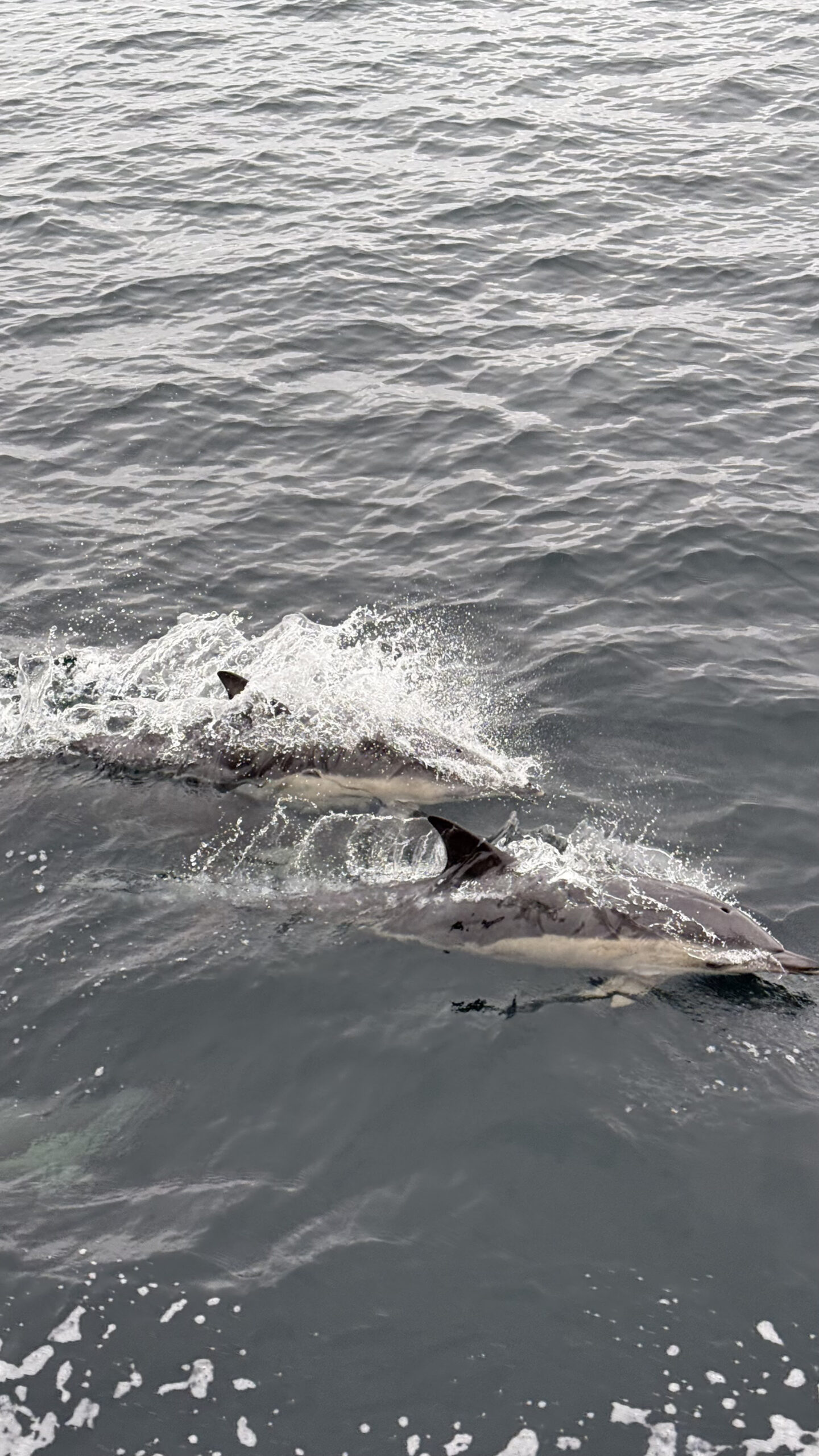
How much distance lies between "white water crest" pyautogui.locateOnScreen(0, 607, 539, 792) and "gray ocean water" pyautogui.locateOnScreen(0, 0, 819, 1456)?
60mm

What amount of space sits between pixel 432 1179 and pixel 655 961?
240 centimetres

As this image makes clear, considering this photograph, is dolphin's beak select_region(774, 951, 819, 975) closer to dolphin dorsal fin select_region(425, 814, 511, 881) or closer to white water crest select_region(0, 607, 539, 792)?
dolphin dorsal fin select_region(425, 814, 511, 881)

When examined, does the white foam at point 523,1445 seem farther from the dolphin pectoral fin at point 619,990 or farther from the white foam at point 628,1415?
the dolphin pectoral fin at point 619,990

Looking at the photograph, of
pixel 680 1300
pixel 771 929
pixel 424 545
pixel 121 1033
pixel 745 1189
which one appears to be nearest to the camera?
pixel 680 1300

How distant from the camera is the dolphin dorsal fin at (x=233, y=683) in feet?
39.9

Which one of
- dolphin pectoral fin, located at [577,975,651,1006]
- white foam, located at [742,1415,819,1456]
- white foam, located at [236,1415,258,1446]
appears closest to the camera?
white foam, located at [742,1415,819,1456]

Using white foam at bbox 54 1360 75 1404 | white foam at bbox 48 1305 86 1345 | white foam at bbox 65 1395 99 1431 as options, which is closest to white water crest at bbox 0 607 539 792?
white foam at bbox 48 1305 86 1345

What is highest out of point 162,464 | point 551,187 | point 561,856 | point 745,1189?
point 551,187

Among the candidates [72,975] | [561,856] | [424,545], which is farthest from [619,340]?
[72,975]

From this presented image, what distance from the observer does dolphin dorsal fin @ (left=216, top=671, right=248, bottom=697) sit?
1216 centimetres

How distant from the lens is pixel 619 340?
18.7 meters

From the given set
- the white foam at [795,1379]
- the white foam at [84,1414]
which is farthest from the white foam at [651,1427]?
the white foam at [84,1414]

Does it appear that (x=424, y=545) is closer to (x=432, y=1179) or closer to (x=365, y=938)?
(x=365, y=938)

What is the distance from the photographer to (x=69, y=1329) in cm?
725
